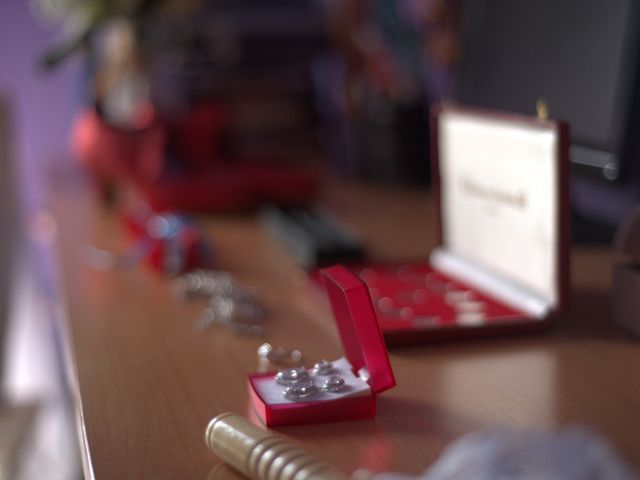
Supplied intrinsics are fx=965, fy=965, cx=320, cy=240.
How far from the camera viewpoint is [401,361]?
78cm

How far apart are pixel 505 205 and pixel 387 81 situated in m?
0.84

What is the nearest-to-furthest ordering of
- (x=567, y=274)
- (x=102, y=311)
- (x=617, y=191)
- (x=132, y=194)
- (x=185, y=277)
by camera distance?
(x=567, y=274), (x=102, y=311), (x=185, y=277), (x=617, y=191), (x=132, y=194)

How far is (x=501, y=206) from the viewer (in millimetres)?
914

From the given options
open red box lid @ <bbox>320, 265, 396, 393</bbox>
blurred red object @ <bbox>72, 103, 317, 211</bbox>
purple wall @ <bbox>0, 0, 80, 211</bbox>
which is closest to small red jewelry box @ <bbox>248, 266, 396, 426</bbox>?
open red box lid @ <bbox>320, 265, 396, 393</bbox>

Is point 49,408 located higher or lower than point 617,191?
lower

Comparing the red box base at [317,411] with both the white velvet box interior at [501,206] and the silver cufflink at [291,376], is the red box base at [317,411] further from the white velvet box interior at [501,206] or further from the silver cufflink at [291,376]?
the white velvet box interior at [501,206]

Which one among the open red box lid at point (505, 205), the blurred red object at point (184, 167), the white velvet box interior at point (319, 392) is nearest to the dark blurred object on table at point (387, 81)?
the blurred red object at point (184, 167)

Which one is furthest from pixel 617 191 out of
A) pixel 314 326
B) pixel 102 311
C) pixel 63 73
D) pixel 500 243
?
pixel 63 73

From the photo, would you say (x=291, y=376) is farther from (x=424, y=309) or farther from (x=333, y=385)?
(x=424, y=309)

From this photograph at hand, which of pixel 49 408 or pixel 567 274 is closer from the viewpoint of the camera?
pixel 567 274

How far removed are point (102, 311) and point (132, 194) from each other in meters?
0.62

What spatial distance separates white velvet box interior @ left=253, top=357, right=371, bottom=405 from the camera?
650 millimetres

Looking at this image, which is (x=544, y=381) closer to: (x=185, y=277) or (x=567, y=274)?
(x=567, y=274)

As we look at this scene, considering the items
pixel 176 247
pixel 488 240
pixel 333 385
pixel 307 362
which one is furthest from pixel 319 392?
pixel 176 247
